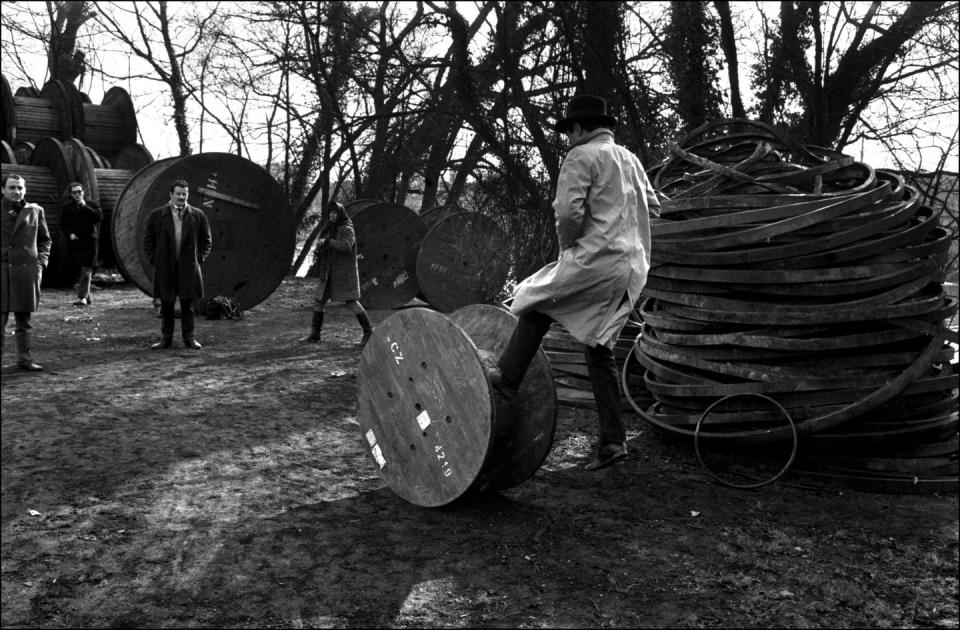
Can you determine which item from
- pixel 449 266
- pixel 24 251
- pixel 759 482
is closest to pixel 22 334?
pixel 24 251

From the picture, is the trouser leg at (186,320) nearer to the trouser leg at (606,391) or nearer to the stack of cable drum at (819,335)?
the stack of cable drum at (819,335)

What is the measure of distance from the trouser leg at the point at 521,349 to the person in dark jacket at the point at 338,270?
19.2 feet

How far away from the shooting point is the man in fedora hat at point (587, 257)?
4.50 m

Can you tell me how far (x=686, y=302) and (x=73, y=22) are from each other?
786 inches

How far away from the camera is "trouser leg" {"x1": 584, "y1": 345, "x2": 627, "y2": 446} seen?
15.8 feet

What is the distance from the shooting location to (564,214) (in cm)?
452

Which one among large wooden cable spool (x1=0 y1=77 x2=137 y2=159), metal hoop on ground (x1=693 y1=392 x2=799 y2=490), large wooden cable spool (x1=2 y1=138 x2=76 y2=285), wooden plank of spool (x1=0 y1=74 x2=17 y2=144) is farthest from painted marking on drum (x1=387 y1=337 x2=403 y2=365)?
wooden plank of spool (x1=0 y1=74 x2=17 y2=144)

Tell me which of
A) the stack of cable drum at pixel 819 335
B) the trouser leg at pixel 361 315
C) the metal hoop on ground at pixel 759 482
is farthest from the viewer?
the trouser leg at pixel 361 315

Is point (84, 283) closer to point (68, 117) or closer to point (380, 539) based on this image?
point (68, 117)

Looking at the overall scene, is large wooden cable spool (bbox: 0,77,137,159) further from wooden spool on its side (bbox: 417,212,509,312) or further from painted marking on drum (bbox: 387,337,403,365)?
painted marking on drum (bbox: 387,337,403,365)

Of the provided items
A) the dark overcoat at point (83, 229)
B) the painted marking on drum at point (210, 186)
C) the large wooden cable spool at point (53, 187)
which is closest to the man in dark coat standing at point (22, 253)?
the painted marking on drum at point (210, 186)

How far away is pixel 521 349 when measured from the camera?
4469 millimetres

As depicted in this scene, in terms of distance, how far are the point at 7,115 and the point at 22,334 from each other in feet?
46.8

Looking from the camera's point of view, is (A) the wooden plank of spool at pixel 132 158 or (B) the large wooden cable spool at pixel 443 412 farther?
(A) the wooden plank of spool at pixel 132 158
